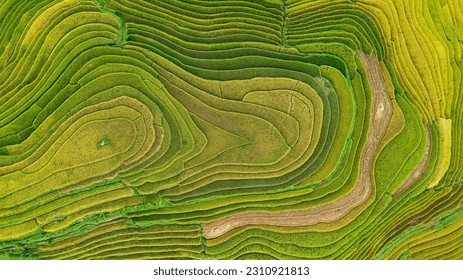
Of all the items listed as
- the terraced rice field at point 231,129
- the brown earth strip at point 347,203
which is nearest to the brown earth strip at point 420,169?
the terraced rice field at point 231,129

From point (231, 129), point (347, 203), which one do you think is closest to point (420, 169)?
point (347, 203)

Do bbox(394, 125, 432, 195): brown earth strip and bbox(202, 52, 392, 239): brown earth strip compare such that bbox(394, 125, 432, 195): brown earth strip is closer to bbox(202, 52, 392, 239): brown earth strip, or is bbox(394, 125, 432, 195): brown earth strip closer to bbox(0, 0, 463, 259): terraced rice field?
bbox(0, 0, 463, 259): terraced rice field

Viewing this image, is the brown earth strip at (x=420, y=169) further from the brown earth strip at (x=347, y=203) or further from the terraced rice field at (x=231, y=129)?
the brown earth strip at (x=347, y=203)

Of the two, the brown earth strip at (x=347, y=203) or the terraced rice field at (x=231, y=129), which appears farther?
the brown earth strip at (x=347, y=203)

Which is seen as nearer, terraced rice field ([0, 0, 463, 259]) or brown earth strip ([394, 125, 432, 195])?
terraced rice field ([0, 0, 463, 259])

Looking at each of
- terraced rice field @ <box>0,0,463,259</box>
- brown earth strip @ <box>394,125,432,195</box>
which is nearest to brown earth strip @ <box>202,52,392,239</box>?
terraced rice field @ <box>0,0,463,259</box>
